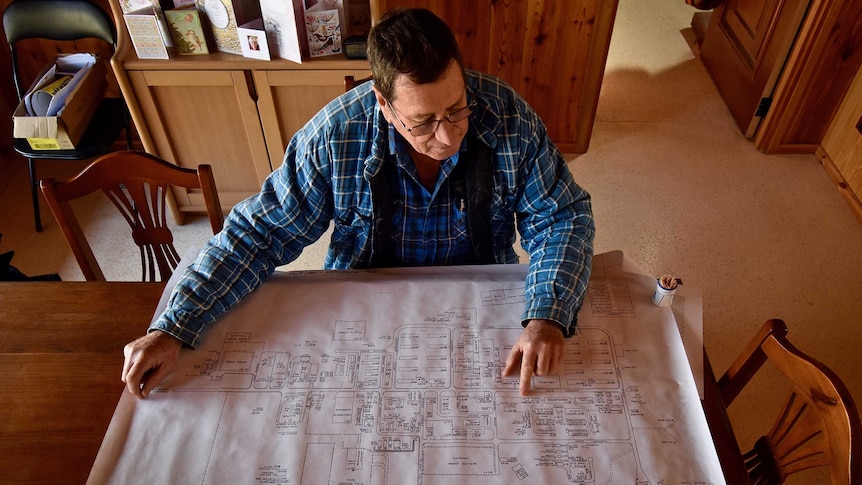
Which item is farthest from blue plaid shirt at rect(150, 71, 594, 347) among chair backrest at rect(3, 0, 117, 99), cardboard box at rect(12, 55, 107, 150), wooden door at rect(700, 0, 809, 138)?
wooden door at rect(700, 0, 809, 138)

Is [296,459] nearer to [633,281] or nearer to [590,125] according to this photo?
[633,281]

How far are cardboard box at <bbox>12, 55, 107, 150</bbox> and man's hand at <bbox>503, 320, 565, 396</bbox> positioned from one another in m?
1.88

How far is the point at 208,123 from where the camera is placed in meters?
2.14

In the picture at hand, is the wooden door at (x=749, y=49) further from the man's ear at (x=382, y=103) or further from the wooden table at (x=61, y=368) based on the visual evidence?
the wooden table at (x=61, y=368)

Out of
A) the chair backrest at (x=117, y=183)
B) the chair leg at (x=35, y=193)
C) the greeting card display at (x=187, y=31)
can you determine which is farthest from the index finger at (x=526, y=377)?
the chair leg at (x=35, y=193)

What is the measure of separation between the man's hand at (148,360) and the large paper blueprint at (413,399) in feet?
0.07

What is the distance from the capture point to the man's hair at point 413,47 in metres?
0.94

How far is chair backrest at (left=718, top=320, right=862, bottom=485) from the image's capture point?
0.83 m

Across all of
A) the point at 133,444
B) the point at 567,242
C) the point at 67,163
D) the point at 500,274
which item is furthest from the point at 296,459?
the point at 67,163

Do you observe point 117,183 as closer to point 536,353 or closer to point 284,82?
point 284,82

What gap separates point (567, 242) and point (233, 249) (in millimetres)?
667

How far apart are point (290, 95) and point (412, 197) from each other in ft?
3.56

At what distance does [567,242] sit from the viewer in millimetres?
1148

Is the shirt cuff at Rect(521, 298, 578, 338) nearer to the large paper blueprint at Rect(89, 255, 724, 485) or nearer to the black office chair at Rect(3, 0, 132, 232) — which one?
the large paper blueprint at Rect(89, 255, 724, 485)
